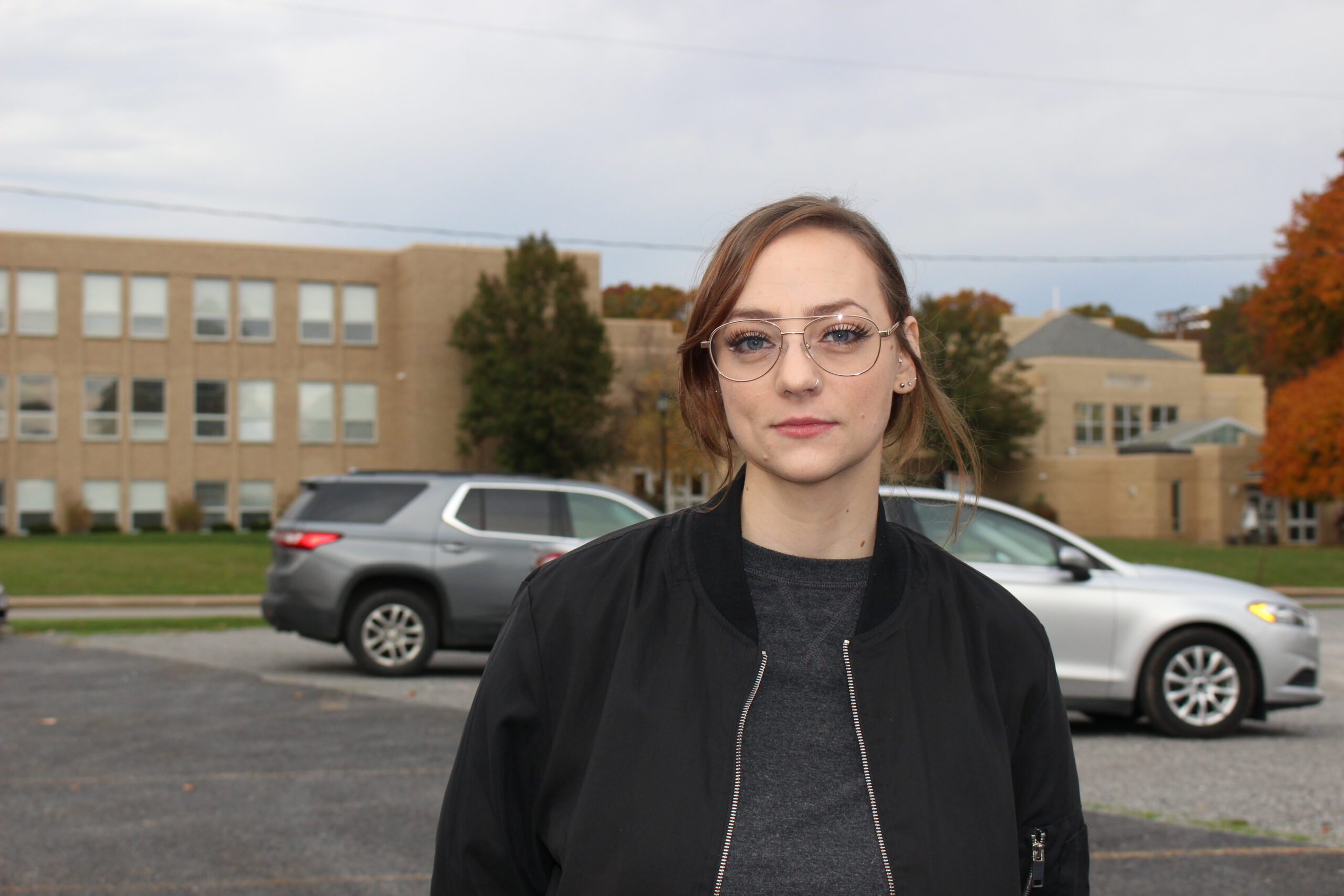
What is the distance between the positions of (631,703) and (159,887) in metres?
4.04

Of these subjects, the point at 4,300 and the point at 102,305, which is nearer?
the point at 4,300

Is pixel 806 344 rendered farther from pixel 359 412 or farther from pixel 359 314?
pixel 359 314

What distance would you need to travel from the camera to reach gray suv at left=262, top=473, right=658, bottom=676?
11.6m

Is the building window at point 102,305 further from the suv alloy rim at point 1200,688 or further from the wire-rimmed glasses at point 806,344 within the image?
the wire-rimmed glasses at point 806,344

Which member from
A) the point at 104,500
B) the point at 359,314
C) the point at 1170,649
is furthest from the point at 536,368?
the point at 1170,649

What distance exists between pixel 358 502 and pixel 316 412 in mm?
38854

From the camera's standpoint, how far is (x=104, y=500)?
47.2 meters

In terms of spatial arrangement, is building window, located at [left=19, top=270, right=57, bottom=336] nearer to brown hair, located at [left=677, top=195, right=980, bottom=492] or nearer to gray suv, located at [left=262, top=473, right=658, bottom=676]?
gray suv, located at [left=262, top=473, right=658, bottom=676]

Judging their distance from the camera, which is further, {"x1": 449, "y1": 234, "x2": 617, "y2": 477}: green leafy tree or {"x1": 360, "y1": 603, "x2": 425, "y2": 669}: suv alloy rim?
{"x1": 449, "y1": 234, "x2": 617, "y2": 477}: green leafy tree

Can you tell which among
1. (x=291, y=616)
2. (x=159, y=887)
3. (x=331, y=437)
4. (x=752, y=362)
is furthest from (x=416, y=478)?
(x=331, y=437)

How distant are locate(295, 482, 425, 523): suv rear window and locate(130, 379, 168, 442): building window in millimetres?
38802

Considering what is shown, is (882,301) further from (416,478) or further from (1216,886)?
(416,478)

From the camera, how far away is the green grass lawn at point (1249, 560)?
92.0ft

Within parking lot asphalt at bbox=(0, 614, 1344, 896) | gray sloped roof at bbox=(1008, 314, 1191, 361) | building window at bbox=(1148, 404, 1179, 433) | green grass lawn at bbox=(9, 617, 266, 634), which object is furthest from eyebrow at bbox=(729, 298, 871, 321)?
building window at bbox=(1148, 404, 1179, 433)
